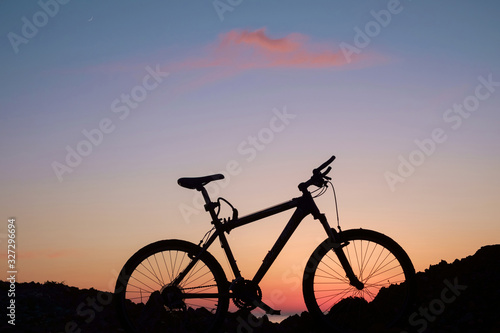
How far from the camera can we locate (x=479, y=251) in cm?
805

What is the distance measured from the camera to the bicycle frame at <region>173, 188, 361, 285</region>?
6.20m

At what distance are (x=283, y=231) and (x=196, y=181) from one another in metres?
1.21

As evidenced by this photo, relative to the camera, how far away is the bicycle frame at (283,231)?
620cm

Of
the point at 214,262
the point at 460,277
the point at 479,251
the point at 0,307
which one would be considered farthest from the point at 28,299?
the point at 479,251

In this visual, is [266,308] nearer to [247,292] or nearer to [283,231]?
[247,292]

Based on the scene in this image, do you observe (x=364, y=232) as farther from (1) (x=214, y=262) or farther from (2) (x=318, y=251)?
(1) (x=214, y=262)

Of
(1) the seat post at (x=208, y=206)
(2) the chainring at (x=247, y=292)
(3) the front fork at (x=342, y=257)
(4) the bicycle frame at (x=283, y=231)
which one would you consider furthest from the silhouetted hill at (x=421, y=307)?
(1) the seat post at (x=208, y=206)

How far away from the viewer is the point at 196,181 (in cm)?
618

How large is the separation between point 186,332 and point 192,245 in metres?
1.20

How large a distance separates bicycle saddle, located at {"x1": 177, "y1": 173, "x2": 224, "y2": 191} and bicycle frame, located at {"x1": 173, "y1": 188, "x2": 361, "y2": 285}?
0.29 feet

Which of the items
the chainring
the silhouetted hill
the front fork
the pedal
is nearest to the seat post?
the chainring

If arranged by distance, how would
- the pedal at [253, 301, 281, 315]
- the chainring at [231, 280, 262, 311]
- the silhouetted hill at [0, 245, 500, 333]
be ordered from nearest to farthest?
the pedal at [253, 301, 281, 315], the chainring at [231, 280, 262, 311], the silhouetted hill at [0, 245, 500, 333]

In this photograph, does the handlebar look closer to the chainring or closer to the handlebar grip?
the handlebar grip

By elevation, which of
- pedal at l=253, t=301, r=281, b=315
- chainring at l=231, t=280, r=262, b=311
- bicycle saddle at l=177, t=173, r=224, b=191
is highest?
bicycle saddle at l=177, t=173, r=224, b=191
